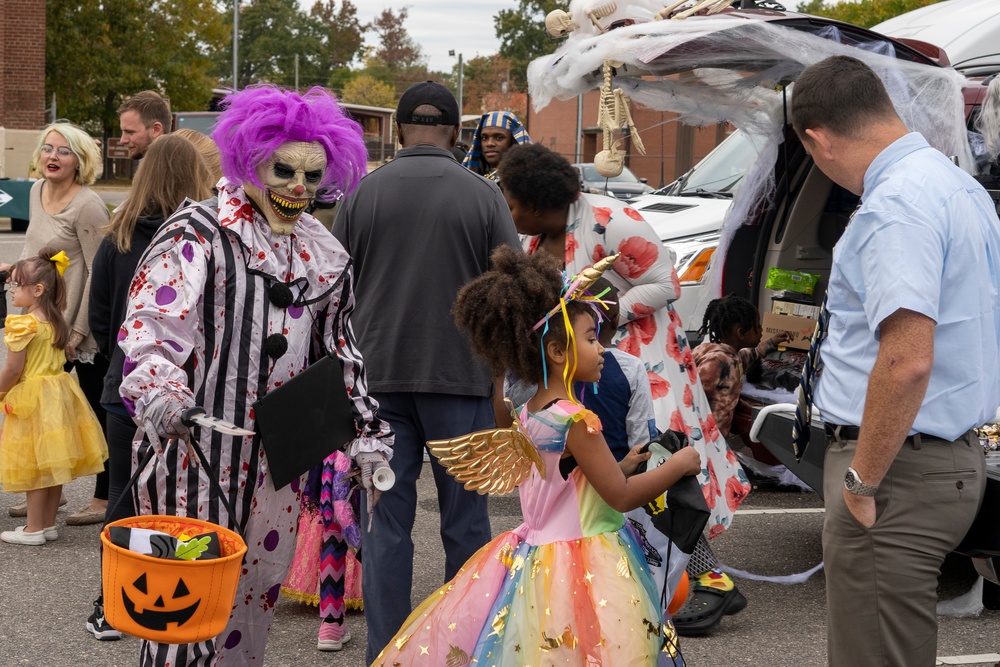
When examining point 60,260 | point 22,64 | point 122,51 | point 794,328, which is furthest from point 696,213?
point 122,51

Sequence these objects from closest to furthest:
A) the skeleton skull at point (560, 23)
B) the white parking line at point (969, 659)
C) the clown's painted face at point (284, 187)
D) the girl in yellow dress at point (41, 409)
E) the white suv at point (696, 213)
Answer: the clown's painted face at point (284, 187) < the white parking line at point (969, 659) < the girl in yellow dress at point (41, 409) < the skeleton skull at point (560, 23) < the white suv at point (696, 213)

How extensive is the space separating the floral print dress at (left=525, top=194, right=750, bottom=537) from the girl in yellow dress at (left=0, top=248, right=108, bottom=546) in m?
2.68

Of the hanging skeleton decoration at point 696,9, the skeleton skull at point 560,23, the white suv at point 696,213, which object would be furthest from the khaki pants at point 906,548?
the white suv at point 696,213

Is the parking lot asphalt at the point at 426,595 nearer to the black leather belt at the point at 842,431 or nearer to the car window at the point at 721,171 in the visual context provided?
the black leather belt at the point at 842,431

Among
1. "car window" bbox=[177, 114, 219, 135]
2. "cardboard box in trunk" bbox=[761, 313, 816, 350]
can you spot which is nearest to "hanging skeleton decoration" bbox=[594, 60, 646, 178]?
"cardboard box in trunk" bbox=[761, 313, 816, 350]

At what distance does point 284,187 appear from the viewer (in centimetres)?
318

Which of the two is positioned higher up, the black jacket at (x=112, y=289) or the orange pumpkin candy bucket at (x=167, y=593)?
the black jacket at (x=112, y=289)

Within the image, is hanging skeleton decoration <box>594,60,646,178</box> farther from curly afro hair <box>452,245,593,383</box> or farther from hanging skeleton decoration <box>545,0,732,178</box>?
curly afro hair <box>452,245,593,383</box>

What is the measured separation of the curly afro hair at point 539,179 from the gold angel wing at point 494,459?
1389mm

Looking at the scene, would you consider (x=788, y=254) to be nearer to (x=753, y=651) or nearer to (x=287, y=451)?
(x=753, y=651)

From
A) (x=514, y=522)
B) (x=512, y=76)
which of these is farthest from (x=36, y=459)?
(x=512, y=76)

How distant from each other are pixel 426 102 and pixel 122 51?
39.0 meters

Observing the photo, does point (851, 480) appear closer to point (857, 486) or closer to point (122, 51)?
point (857, 486)

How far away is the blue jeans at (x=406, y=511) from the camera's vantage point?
12.9ft
